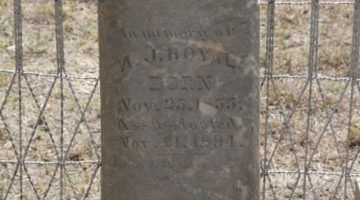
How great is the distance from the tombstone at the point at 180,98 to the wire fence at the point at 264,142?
85cm

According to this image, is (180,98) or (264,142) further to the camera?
(264,142)

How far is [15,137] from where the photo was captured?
5.38 m

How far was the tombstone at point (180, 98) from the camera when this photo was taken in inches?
132

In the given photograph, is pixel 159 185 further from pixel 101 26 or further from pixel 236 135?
pixel 101 26

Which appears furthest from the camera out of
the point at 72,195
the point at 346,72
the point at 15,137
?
the point at 346,72

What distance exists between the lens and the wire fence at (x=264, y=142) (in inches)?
179

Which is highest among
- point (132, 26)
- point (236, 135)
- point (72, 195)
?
point (132, 26)

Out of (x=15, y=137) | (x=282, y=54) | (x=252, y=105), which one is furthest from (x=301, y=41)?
(x=252, y=105)

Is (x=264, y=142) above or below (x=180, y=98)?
below

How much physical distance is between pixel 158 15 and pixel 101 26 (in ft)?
0.68

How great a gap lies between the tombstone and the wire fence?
2.80 ft

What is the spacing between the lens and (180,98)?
3.42 metres

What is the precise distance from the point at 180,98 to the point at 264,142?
158cm

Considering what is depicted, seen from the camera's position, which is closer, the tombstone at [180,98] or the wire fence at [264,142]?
the tombstone at [180,98]
